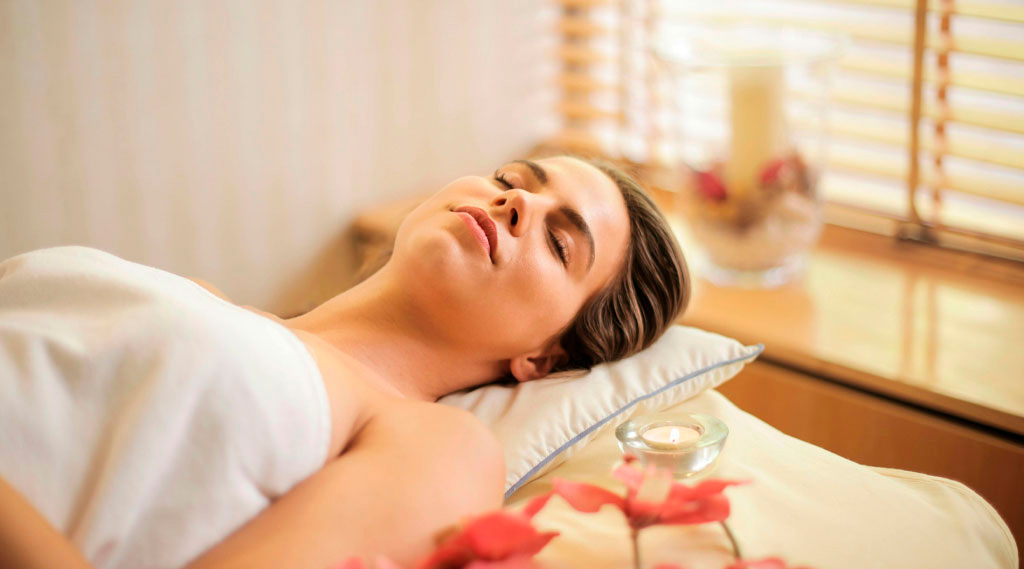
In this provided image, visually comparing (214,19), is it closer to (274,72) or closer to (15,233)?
(274,72)

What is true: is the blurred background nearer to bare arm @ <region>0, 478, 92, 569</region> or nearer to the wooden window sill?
the wooden window sill

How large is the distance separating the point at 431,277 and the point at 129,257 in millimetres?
1042

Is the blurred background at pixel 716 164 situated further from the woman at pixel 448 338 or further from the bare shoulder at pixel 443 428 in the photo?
the bare shoulder at pixel 443 428

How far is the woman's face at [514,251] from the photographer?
1.25m

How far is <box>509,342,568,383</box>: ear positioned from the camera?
1.39 m

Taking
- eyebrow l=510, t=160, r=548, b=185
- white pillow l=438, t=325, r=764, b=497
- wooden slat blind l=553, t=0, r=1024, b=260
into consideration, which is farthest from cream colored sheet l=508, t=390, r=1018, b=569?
wooden slat blind l=553, t=0, r=1024, b=260

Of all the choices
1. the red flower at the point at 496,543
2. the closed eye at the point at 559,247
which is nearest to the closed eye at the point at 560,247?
the closed eye at the point at 559,247

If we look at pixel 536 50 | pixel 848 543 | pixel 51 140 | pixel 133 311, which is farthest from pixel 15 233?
pixel 848 543

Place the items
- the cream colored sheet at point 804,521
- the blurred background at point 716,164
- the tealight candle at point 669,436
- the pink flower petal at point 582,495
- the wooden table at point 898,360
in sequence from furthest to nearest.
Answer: the blurred background at point 716,164 < the wooden table at point 898,360 < the tealight candle at point 669,436 < the cream colored sheet at point 804,521 < the pink flower petal at point 582,495

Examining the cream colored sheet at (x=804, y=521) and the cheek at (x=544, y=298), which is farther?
the cheek at (x=544, y=298)

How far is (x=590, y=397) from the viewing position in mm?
1290

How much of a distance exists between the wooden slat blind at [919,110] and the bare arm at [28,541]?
1.49m

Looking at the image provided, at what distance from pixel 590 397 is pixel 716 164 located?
0.81m

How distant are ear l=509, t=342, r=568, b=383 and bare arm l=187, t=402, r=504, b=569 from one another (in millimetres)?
293
